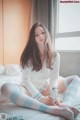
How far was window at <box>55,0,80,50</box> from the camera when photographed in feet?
9.36

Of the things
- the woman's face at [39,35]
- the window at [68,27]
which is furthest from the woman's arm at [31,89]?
the window at [68,27]

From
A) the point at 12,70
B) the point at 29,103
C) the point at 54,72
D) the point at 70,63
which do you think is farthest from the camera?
the point at 70,63

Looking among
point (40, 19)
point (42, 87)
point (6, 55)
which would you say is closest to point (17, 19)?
point (40, 19)

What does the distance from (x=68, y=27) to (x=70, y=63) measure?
493mm

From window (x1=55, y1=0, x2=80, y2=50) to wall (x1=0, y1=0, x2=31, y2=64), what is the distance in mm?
465

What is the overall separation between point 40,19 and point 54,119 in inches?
83.2

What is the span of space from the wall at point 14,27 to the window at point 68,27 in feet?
1.53

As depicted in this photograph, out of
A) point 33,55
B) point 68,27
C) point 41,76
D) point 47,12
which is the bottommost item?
point 41,76

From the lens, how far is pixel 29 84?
1.61 metres

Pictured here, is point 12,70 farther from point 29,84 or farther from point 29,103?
point 29,103

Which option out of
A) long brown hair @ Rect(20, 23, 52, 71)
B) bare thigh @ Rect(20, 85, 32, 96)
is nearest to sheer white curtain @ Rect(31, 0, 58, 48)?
long brown hair @ Rect(20, 23, 52, 71)

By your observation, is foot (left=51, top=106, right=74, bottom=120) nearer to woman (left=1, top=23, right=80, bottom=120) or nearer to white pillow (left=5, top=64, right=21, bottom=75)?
woman (left=1, top=23, right=80, bottom=120)

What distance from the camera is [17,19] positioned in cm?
305

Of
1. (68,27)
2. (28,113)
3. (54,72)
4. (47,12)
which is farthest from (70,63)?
(28,113)
